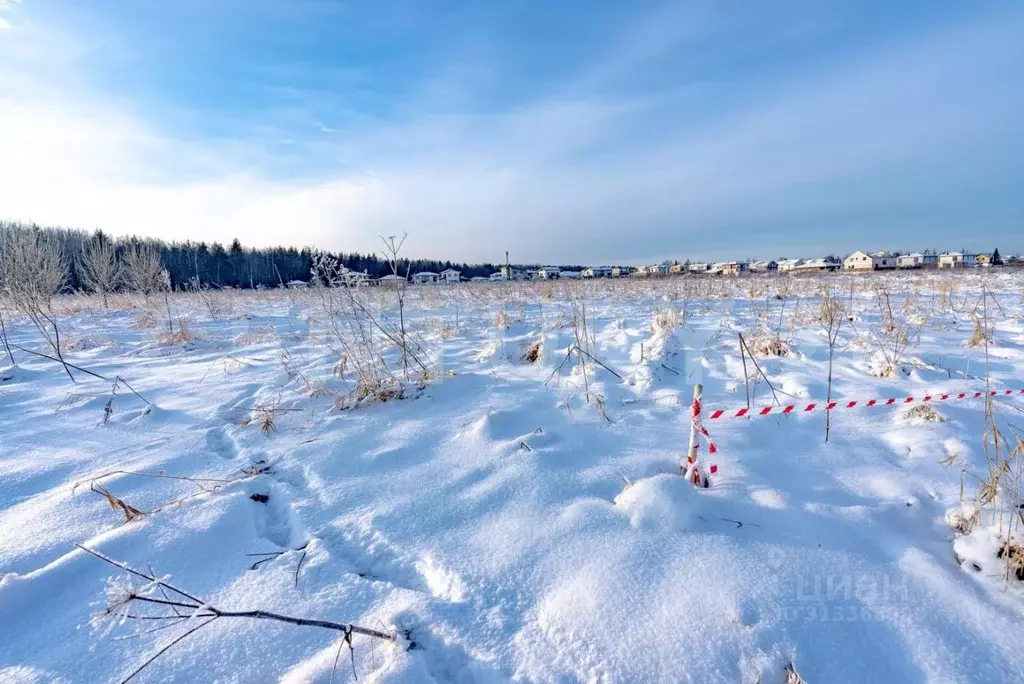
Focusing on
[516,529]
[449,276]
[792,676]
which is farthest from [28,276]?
[449,276]

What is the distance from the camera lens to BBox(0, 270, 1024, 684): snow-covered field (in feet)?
5.17

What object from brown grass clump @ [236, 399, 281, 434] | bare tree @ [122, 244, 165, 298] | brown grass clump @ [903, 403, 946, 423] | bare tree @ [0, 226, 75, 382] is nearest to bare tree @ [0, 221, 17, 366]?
bare tree @ [0, 226, 75, 382]

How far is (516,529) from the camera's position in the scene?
2.25 m

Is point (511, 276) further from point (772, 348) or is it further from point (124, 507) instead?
→ point (124, 507)

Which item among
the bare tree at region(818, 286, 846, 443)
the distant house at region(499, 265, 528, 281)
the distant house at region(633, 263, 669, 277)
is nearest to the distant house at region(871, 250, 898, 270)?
the distant house at region(633, 263, 669, 277)

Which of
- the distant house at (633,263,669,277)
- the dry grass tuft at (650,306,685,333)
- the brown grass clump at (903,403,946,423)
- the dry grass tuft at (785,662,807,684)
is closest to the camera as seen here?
the dry grass tuft at (785,662,807,684)

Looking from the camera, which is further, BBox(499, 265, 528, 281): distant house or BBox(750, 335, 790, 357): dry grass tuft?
BBox(499, 265, 528, 281): distant house

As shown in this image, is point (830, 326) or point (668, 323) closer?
point (830, 326)

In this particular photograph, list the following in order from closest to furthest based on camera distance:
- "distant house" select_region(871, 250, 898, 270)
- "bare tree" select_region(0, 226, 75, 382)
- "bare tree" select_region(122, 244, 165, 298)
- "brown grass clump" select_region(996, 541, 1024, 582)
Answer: "brown grass clump" select_region(996, 541, 1024, 582), "bare tree" select_region(0, 226, 75, 382), "bare tree" select_region(122, 244, 165, 298), "distant house" select_region(871, 250, 898, 270)

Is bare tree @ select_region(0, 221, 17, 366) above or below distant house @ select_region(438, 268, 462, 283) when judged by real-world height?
below

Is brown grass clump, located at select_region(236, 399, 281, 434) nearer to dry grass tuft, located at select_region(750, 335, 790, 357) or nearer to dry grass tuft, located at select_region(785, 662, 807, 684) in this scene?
dry grass tuft, located at select_region(785, 662, 807, 684)

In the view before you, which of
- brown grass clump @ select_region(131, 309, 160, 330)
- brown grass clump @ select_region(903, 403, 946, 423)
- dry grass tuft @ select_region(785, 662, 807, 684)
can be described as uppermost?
brown grass clump @ select_region(131, 309, 160, 330)

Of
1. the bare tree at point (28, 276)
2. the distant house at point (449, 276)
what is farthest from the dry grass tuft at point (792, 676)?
the distant house at point (449, 276)

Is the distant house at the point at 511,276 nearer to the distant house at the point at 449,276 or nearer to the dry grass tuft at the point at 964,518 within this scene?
the distant house at the point at 449,276
